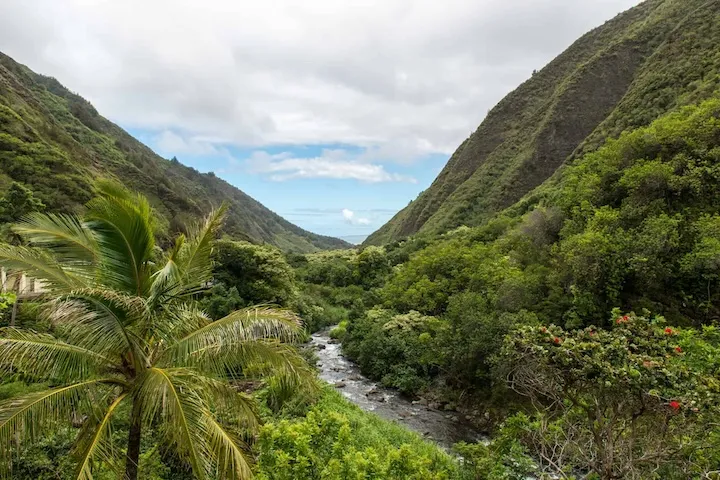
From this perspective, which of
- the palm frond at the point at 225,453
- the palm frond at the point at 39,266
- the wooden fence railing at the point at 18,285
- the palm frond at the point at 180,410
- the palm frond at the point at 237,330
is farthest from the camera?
the wooden fence railing at the point at 18,285

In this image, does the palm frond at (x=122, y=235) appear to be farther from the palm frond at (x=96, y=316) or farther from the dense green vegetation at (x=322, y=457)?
the dense green vegetation at (x=322, y=457)

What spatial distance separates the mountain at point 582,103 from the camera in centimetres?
3659

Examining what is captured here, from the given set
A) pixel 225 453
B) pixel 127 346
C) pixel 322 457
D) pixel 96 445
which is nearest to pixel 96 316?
pixel 127 346

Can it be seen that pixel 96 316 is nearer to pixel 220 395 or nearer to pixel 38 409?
pixel 38 409

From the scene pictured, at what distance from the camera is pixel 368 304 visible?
34625 mm

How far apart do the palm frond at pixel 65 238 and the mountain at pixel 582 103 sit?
33.5 meters

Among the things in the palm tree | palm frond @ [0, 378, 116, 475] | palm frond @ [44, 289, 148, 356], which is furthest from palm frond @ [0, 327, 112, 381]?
palm frond @ [0, 378, 116, 475]

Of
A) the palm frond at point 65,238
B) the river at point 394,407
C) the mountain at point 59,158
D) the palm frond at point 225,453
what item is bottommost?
the river at point 394,407

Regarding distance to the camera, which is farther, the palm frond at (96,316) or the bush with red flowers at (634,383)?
the bush with red flowers at (634,383)

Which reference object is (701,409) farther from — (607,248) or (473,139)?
(473,139)

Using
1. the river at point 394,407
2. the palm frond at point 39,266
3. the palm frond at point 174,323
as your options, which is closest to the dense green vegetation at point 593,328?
the river at point 394,407

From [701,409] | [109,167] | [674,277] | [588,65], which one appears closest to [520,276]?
[674,277]

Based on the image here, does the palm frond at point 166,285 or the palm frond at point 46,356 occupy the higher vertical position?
the palm frond at point 166,285

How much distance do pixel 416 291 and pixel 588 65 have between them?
166 ft
